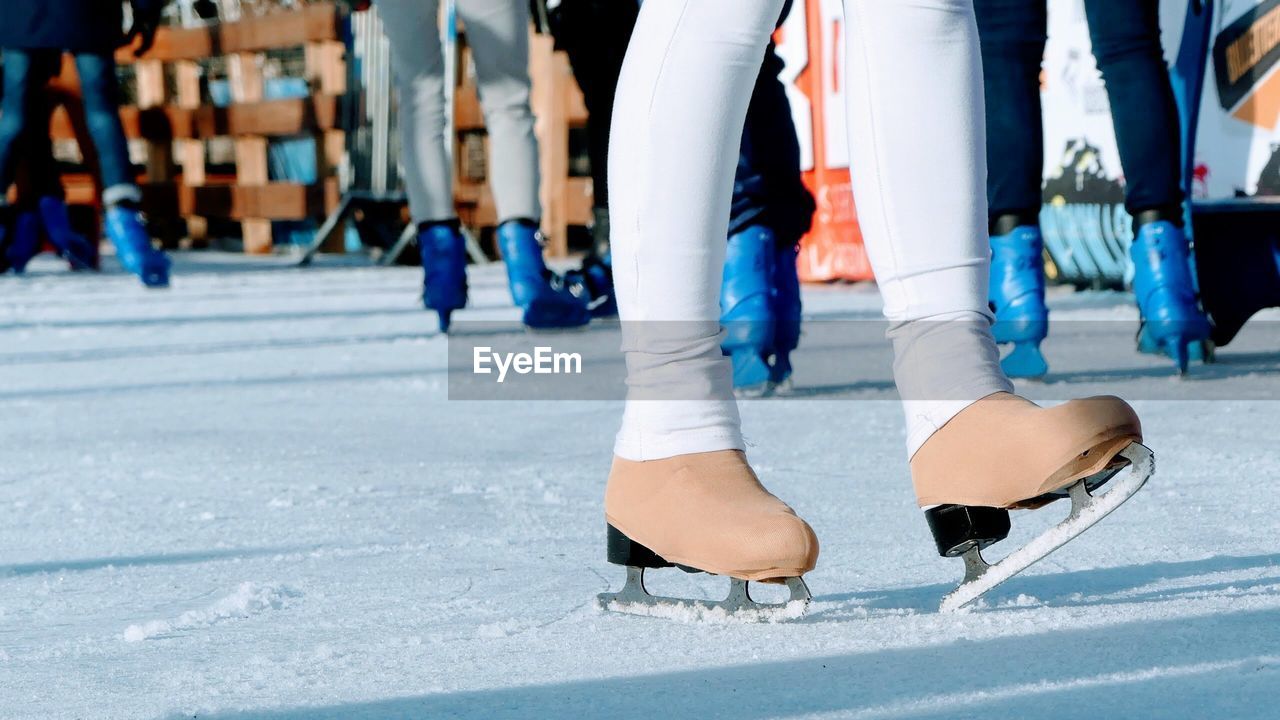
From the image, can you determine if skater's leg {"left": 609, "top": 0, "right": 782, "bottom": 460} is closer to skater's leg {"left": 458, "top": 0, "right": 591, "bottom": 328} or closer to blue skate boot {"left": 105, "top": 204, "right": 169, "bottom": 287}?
skater's leg {"left": 458, "top": 0, "right": 591, "bottom": 328}

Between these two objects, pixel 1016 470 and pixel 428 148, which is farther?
pixel 428 148

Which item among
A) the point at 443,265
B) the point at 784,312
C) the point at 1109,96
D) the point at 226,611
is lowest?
the point at 443,265

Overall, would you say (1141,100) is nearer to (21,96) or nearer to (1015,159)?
(1015,159)

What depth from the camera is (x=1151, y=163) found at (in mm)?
2736

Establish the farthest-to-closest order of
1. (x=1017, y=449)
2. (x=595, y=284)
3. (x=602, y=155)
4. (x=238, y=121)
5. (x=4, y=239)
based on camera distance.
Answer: (x=238, y=121)
(x=4, y=239)
(x=595, y=284)
(x=602, y=155)
(x=1017, y=449)

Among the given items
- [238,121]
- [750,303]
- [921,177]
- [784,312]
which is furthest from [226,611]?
[238,121]

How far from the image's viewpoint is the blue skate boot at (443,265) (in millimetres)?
3643

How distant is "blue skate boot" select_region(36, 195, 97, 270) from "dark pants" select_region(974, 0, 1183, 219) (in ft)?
16.4

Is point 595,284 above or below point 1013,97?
below

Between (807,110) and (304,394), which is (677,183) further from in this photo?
(807,110)

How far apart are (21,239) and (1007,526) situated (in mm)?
6135

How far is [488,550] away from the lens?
59.7 inches

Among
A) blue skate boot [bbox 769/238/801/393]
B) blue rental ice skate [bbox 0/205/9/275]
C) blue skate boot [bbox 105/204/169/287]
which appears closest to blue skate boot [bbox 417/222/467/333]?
blue skate boot [bbox 769/238/801/393]

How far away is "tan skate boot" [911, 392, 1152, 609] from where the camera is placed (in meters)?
1.11
